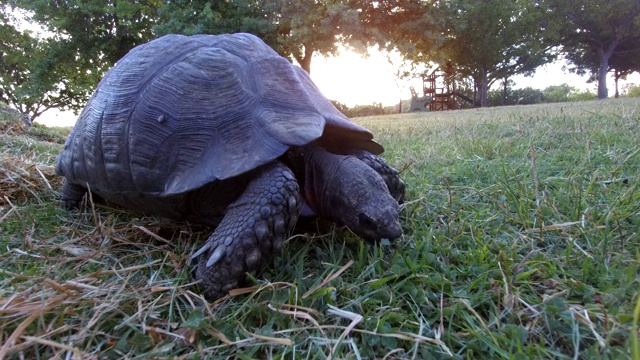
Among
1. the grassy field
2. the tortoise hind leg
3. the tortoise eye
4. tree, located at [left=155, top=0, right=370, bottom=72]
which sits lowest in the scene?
the grassy field

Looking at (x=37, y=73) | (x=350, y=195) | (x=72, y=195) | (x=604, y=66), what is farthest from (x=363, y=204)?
(x=604, y=66)

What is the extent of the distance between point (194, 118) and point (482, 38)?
2885 cm

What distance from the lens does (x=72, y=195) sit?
2611 mm

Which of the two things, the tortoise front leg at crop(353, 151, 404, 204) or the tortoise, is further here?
the tortoise front leg at crop(353, 151, 404, 204)

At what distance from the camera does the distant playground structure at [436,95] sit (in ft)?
94.2

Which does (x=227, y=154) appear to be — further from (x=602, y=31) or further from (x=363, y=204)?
(x=602, y=31)

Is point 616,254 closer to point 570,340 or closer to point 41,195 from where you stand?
point 570,340

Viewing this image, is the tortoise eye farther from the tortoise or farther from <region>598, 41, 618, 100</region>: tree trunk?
<region>598, 41, 618, 100</region>: tree trunk

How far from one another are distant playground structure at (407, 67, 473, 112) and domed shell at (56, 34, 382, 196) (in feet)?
87.5

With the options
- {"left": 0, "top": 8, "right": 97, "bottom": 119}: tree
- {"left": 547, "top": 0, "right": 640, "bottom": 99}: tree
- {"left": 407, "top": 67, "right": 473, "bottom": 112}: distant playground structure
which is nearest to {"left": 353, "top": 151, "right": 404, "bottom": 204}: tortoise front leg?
{"left": 0, "top": 8, "right": 97, "bottom": 119}: tree

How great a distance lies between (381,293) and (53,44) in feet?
72.4

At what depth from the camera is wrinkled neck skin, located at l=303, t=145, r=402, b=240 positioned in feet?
5.73

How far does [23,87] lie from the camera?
18.0 m

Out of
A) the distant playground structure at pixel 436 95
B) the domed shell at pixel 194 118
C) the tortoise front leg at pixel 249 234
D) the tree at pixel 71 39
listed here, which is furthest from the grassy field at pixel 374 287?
the distant playground structure at pixel 436 95
